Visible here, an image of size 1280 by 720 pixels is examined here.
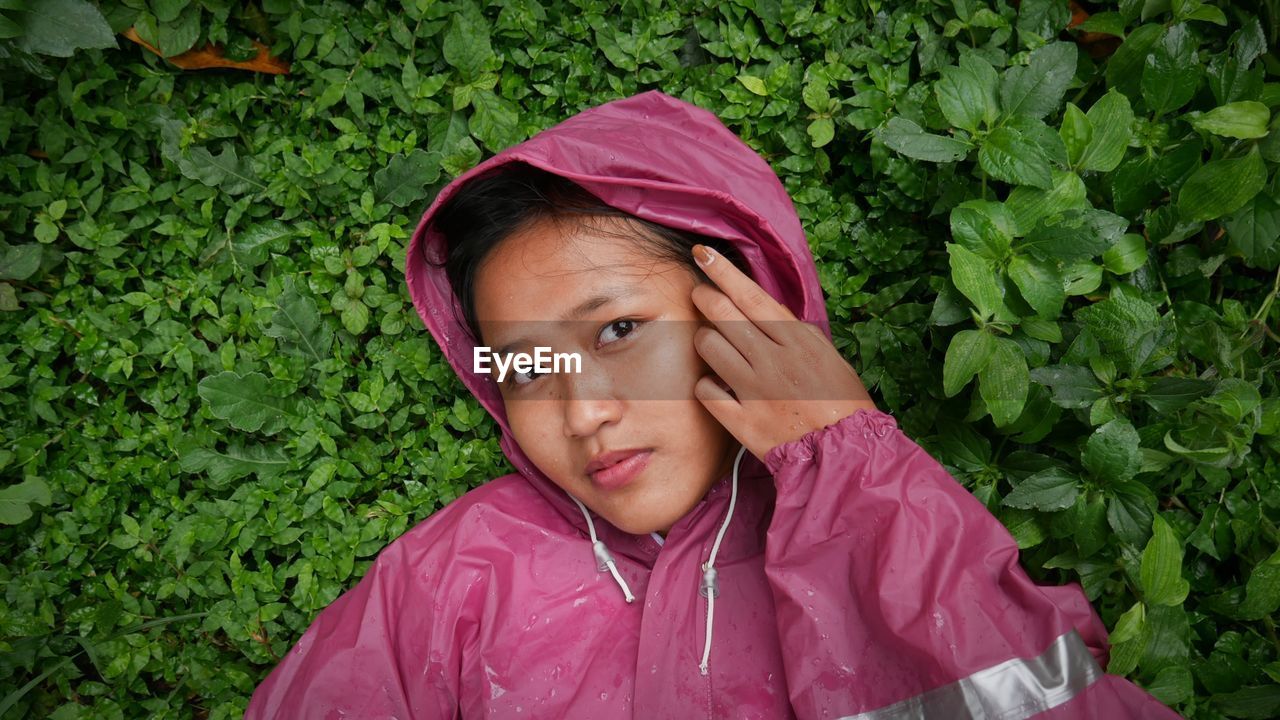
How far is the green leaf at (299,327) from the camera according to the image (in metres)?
2.57

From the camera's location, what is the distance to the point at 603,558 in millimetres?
2107

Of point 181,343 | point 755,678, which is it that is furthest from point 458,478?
point 755,678

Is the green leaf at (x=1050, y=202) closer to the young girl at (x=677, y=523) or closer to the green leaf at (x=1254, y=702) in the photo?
the young girl at (x=677, y=523)

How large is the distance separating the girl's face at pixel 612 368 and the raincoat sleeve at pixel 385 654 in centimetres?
47

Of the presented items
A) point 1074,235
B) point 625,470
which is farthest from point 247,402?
point 1074,235

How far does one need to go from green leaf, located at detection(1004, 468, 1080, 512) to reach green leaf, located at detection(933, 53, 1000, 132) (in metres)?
0.83

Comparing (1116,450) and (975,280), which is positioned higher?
(975,280)

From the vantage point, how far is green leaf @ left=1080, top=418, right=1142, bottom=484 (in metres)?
1.82

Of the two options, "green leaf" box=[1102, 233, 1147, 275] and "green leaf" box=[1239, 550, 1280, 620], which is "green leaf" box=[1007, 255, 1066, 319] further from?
"green leaf" box=[1239, 550, 1280, 620]

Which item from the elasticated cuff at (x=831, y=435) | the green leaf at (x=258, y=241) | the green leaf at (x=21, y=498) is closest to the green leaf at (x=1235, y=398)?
the elasticated cuff at (x=831, y=435)

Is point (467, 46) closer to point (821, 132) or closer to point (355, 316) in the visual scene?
point (355, 316)

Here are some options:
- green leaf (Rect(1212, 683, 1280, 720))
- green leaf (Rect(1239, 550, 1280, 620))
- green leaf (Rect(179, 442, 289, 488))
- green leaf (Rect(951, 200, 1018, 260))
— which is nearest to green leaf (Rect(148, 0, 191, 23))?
green leaf (Rect(179, 442, 289, 488))

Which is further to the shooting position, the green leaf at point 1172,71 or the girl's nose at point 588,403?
the green leaf at point 1172,71

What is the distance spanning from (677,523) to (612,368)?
1.45ft
